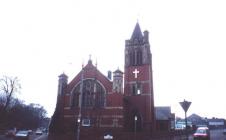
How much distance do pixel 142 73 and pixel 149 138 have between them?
47.0 feet

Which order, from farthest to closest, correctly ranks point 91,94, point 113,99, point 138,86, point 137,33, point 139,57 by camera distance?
point 137,33 < point 139,57 < point 138,86 < point 91,94 < point 113,99

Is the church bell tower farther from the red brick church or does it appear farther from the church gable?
the church gable

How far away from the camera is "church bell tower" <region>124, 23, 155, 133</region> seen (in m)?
44.1

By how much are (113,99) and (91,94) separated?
14.7 ft

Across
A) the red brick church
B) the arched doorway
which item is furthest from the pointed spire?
the arched doorway

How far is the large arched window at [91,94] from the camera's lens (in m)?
44.5

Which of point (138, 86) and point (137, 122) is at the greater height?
point (138, 86)

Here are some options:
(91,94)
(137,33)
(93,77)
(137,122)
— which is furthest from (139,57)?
(137,122)

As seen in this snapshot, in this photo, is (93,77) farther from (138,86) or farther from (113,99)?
(138,86)

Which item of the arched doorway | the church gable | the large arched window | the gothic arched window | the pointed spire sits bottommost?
the arched doorway

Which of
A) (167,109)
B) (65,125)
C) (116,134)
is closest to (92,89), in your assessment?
(65,125)

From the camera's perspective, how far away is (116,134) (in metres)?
33.9

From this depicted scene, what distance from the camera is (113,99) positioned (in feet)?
142

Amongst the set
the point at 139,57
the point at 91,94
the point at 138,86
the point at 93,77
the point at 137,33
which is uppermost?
the point at 137,33
